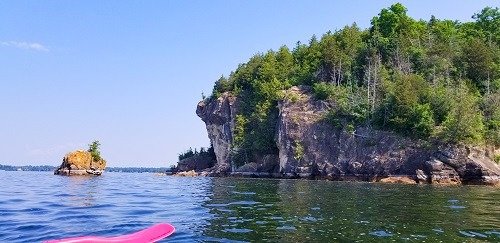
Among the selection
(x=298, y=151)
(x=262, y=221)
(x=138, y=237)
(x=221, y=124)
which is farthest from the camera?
(x=221, y=124)

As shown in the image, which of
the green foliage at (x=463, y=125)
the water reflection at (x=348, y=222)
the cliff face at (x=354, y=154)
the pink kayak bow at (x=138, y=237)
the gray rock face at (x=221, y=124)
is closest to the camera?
the pink kayak bow at (x=138, y=237)

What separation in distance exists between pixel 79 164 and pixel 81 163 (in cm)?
41

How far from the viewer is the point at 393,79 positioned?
66875 millimetres

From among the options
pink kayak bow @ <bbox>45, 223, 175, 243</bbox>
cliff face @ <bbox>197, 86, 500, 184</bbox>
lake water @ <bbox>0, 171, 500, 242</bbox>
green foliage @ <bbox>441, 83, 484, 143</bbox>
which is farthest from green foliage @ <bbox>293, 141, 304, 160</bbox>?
pink kayak bow @ <bbox>45, 223, 175, 243</bbox>

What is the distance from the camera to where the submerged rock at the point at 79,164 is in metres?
73.8

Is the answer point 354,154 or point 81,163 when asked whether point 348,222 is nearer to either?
point 354,154

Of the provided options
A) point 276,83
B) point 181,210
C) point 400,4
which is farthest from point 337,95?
point 181,210

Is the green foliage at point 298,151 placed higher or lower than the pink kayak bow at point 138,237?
higher

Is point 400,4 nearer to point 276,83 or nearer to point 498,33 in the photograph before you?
point 498,33

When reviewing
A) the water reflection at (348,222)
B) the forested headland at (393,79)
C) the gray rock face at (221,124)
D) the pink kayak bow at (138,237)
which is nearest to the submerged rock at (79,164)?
the gray rock face at (221,124)

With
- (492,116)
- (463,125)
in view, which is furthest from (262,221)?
(492,116)

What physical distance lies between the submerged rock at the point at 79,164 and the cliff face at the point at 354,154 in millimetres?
21846

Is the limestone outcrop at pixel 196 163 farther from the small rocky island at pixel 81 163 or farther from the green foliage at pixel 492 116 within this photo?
the green foliage at pixel 492 116

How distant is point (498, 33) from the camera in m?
79.2
